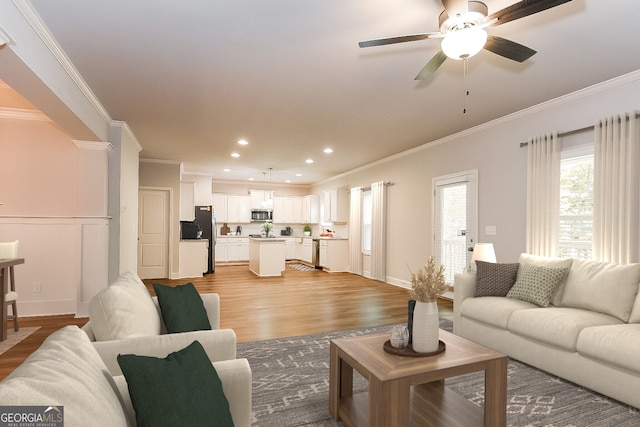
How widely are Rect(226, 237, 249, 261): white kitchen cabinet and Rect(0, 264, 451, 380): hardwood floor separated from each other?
2.51 metres

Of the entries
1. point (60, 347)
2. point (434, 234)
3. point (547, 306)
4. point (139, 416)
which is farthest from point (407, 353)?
point (434, 234)

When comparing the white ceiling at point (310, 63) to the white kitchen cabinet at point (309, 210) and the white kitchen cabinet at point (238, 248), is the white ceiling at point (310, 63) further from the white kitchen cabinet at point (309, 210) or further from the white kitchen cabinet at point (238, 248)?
the white kitchen cabinet at point (309, 210)

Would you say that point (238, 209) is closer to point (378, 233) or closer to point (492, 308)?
point (378, 233)

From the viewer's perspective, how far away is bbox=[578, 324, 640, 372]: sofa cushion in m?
2.29

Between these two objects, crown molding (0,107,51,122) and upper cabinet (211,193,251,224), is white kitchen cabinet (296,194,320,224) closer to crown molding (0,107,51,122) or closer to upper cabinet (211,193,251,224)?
upper cabinet (211,193,251,224)

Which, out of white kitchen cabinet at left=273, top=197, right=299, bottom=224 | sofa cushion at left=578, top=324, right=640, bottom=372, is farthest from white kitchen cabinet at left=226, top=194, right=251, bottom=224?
sofa cushion at left=578, top=324, right=640, bottom=372

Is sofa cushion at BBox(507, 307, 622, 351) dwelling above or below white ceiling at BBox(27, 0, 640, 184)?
below

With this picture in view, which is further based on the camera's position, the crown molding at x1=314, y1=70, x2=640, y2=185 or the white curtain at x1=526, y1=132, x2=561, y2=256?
the white curtain at x1=526, y1=132, x2=561, y2=256

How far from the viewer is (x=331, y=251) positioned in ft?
29.6

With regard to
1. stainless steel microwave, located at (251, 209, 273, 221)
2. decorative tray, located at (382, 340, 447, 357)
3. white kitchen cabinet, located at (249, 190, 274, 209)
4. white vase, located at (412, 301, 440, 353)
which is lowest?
decorative tray, located at (382, 340, 447, 357)

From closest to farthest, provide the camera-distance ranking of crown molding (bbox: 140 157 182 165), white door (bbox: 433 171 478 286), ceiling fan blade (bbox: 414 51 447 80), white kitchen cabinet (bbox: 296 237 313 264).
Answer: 1. ceiling fan blade (bbox: 414 51 447 80)
2. white door (bbox: 433 171 478 286)
3. crown molding (bbox: 140 157 182 165)
4. white kitchen cabinet (bbox: 296 237 313 264)

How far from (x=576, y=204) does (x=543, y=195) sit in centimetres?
33

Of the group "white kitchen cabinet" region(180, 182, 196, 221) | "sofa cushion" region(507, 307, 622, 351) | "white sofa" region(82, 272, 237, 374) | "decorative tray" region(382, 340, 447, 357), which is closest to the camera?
"white sofa" region(82, 272, 237, 374)

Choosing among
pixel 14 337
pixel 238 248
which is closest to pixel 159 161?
pixel 238 248
